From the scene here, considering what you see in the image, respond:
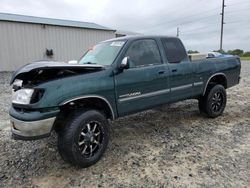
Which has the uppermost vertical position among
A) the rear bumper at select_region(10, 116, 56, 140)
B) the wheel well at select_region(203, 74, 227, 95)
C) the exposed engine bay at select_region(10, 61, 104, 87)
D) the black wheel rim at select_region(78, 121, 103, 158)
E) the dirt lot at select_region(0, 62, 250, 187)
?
the exposed engine bay at select_region(10, 61, 104, 87)

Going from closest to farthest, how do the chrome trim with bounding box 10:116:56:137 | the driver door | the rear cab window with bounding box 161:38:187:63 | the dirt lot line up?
the chrome trim with bounding box 10:116:56:137 → the dirt lot → the driver door → the rear cab window with bounding box 161:38:187:63

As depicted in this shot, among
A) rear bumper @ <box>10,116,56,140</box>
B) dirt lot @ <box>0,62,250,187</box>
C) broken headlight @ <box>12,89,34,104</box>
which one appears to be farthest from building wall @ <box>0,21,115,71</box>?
rear bumper @ <box>10,116,56,140</box>

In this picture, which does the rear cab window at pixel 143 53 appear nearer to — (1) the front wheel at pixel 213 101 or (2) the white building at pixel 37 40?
(1) the front wheel at pixel 213 101

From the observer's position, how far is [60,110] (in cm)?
304

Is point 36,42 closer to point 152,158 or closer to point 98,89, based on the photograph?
point 98,89

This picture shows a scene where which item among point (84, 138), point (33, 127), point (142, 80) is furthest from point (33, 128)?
point (142, 80)

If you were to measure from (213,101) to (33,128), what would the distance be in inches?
160

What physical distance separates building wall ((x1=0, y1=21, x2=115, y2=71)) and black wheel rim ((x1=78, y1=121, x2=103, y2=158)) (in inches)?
589

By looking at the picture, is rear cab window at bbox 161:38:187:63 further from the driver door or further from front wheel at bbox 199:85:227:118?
front wheel at bbox 199:85:227:118

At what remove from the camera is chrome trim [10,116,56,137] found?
2.75 meters

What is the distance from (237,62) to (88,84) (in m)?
4.34

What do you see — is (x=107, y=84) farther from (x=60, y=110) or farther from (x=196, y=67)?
(x=196, y=67)

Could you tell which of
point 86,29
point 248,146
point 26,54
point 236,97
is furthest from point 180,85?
point 86,29

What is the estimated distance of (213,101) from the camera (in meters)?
5.21
